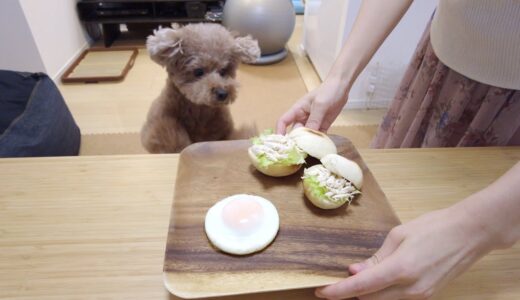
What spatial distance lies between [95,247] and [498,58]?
731mm

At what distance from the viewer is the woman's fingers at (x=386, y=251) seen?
37cm

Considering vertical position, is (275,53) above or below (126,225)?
below

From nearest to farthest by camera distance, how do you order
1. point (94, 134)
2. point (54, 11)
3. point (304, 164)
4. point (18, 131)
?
point (304, 164)
point (18, 131)
point (94, 134)
point (54, 11)

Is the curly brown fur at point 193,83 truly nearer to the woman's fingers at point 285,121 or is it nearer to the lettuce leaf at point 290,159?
the woman's fingers at point 285,121

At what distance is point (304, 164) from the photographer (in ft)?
1.89

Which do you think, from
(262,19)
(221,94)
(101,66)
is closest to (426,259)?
(221,94)

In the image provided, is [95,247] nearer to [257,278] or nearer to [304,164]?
[257,278]

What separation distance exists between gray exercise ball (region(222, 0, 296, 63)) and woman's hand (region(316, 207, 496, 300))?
208cm

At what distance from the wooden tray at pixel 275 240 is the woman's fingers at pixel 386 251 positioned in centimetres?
2

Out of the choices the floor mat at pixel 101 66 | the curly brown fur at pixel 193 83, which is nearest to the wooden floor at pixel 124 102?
the floor mat at pixel 101 66

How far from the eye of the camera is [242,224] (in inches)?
17.8

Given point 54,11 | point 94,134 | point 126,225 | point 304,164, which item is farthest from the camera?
point 54,11

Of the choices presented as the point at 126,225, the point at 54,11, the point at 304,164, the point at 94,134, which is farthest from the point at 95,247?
the point at 54,11

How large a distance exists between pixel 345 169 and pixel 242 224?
187mm
